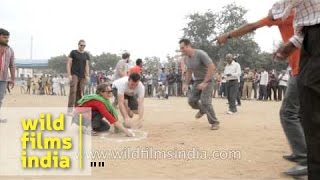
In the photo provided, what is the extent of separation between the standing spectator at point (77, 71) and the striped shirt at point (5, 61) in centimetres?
139

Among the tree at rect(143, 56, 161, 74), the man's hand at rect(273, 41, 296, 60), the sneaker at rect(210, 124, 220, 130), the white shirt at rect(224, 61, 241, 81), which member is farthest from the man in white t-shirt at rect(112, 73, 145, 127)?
the tree at rect(143, 56, 161, 74)

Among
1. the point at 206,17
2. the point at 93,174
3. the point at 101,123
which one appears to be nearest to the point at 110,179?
the point at 93,174

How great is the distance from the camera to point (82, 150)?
211 inches

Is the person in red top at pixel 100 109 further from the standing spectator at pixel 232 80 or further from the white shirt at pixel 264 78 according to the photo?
the white shirt at pixel 264 78

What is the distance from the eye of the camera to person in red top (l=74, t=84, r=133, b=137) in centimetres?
670

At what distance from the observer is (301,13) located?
10.0 feet

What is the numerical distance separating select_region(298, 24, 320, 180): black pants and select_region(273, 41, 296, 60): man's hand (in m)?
0.18

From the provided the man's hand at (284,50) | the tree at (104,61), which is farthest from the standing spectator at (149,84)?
the tree at (104,61)

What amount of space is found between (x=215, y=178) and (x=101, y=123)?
10.7 ft

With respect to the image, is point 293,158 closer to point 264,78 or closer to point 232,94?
point 232,94

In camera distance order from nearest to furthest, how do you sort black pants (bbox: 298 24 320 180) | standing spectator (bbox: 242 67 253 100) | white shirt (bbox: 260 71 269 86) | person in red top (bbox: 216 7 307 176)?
black pants (bbox: 298 24 320 180) → person in red top (bbox: 216 7 307 176) → white shirt (bbox: 260 71 269 86) → standing spectator (bbox: 242 67 253 100)

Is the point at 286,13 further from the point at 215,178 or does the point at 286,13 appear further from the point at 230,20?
the point at 230,20

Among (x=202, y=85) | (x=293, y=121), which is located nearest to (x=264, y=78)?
(x=202, y=85)

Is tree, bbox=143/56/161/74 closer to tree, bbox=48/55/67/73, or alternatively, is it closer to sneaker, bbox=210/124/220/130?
sneaker, bbox=210/124/220/130
